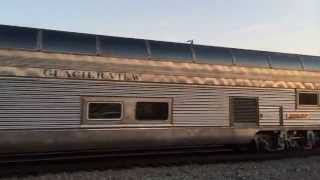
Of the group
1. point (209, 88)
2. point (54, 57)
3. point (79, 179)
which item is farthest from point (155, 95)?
point (79, 179)

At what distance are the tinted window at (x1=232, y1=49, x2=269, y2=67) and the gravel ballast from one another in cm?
361

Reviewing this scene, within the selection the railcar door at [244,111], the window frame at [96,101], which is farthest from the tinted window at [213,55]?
the window frame at [96,101]

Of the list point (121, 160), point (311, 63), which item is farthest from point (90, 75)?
point (311, 63)

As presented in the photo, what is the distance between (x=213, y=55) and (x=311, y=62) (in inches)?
156

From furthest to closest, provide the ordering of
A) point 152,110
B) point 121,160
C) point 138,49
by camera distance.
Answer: point 138,49, point 152,110, point 121,160

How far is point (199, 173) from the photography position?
1095 centimetres

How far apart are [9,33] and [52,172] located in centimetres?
337

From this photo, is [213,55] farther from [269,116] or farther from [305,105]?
[305,105]

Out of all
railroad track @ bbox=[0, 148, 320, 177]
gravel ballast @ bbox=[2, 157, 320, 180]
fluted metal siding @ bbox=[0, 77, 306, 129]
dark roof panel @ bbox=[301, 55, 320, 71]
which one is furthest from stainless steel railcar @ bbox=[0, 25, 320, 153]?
gravel ballast @ bbox=[2, 157, 320, 180]

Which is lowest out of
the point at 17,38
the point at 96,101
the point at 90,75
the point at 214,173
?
the point at 214,173

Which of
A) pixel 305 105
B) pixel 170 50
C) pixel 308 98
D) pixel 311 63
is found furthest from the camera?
pixel 311 63

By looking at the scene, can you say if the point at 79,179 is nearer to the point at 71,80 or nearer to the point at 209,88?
the point at 71,80

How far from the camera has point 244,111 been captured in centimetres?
1471

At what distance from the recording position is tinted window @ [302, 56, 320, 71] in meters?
16.5
